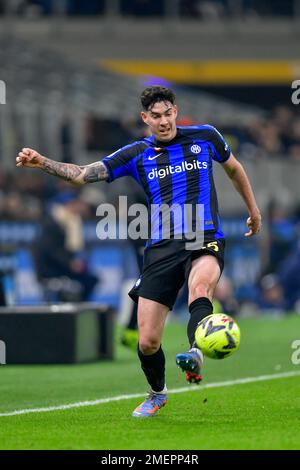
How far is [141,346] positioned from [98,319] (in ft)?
17.2

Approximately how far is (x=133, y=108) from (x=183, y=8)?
369 inches

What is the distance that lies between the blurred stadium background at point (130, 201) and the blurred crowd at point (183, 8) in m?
0.03

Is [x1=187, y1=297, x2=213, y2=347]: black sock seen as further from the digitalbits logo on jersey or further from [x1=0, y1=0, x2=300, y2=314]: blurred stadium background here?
[x1=0, y1=0, x2=300, y2=314]: blurred stadium background

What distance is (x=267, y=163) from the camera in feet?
80.8

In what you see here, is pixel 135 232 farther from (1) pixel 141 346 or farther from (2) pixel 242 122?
(2) pixel 242 122

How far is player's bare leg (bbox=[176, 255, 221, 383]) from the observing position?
796 centimetres

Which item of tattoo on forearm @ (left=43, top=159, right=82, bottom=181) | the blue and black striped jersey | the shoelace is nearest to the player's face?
the blue and black striped jersey

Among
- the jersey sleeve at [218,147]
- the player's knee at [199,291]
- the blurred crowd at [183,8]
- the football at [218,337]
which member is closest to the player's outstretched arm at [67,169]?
the jersey sleeve at [218,147]

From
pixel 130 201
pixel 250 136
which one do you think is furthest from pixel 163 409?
pixel 250 136

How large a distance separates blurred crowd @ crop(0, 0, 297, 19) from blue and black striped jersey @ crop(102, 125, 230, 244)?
24.1 metres

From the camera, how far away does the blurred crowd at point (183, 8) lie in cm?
3309

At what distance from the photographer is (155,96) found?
874 centimetres

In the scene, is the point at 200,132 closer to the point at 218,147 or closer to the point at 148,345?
the point at 218,147

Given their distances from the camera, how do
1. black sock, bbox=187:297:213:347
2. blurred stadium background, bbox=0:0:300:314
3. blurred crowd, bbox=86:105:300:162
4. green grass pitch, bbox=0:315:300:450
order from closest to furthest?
1. green grass pitch, bbox=0:315:300:450
2. black sock, bbox=187:297:213:347
3. blurred stadium background, bbox=0:0:300:314
4. blurred crowd, bbox=86:105:300:162
